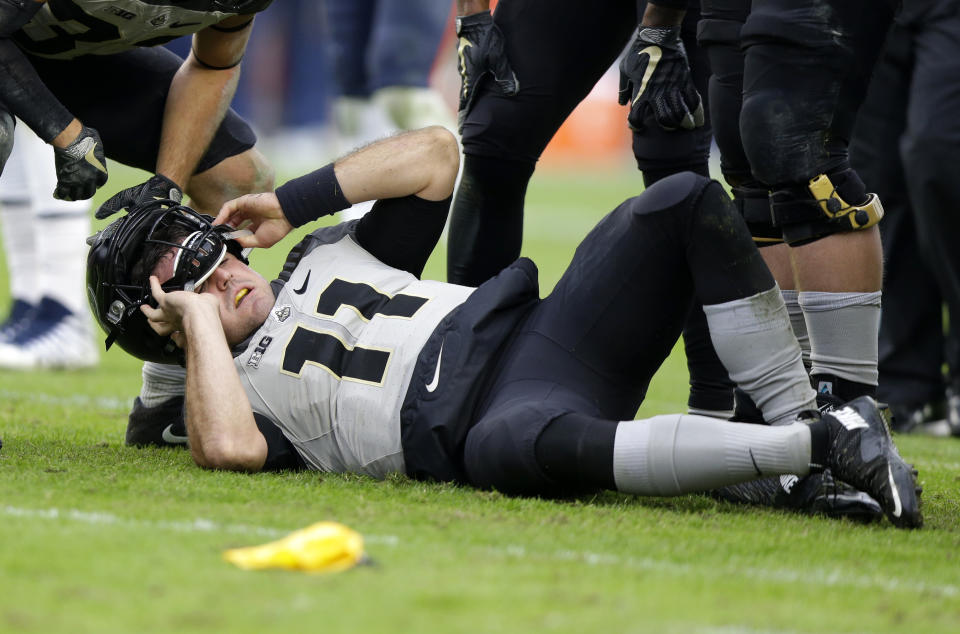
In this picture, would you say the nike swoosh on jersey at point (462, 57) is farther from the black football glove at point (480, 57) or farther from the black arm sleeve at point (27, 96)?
the black arm sleeve at point (27, 96)

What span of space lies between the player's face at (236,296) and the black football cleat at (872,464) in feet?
4.76

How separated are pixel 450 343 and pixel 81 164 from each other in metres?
1.15

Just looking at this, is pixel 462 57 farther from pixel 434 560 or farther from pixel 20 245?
pixel 20 245

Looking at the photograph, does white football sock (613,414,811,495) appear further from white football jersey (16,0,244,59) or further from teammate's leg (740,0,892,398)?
white football jersey (16,0,244,59)

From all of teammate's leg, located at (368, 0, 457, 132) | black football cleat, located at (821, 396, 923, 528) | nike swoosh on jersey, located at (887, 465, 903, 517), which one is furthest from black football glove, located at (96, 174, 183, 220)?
teammate's leg, located at (368, 0, 457, 132)

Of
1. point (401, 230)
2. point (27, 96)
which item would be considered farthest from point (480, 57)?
point (27, 96)

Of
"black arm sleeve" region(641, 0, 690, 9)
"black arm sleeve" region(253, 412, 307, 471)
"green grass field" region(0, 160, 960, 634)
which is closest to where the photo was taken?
"green grass field" region(0, 160, 960, 634)

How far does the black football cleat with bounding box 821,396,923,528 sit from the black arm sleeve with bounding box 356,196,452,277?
1.23m

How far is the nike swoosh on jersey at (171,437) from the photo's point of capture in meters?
3.78

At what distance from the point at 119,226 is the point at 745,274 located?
1.60 metres

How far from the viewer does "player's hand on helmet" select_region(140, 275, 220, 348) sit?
3.31 metres

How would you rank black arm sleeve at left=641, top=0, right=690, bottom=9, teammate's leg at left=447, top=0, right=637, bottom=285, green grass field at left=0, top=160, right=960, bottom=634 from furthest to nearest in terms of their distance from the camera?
1. teammate's leg at left=447, top=0, right=637, bottom=285
2. black arm sleeve at left=641, top=0, right=690, bottom=9
3. green grass field at left=0, top=160, right=960, bottom=634

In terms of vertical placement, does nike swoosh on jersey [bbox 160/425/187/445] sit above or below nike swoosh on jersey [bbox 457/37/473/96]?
below

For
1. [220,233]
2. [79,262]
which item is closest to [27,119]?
[220,233]
